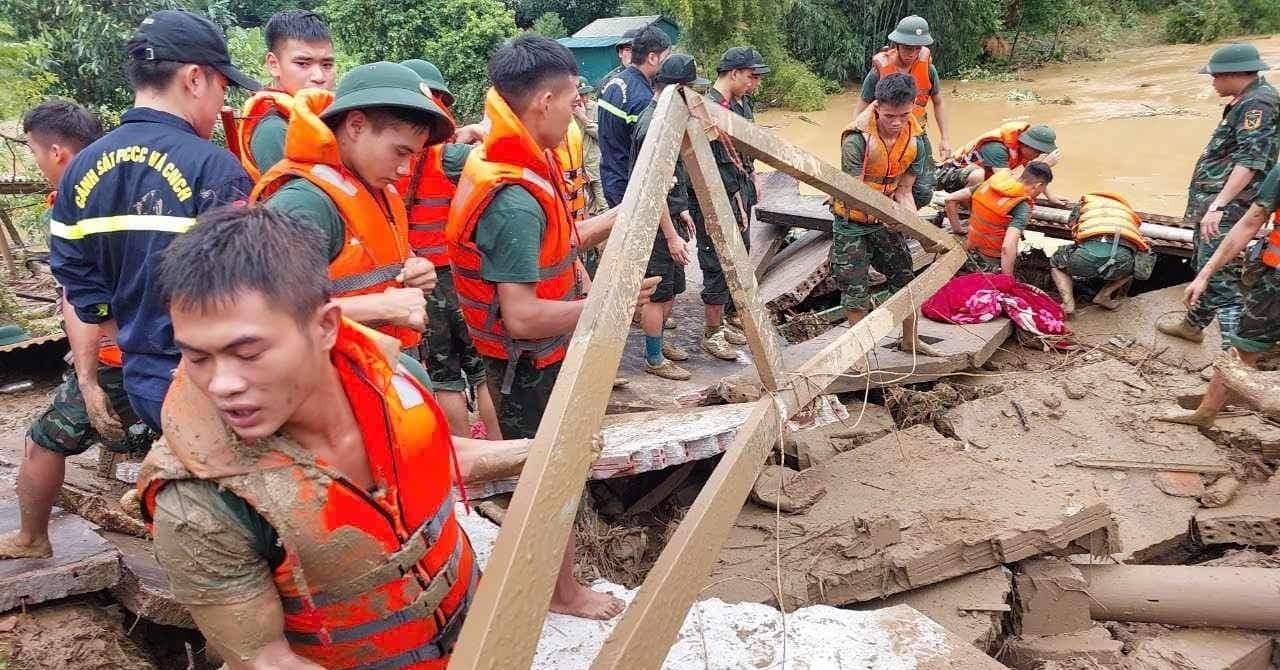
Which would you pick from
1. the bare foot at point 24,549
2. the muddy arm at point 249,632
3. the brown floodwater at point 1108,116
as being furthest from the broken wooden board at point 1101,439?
the brown floodwater at point 1108,116

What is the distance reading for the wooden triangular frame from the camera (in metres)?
1.47

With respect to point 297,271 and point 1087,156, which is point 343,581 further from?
point 1087,156

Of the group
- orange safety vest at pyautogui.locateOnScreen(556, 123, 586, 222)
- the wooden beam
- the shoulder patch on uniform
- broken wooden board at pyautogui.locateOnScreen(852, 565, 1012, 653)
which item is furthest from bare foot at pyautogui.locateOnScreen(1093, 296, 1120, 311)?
the wooden beam

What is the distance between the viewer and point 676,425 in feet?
12.3

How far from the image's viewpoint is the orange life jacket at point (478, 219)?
2.76 metres

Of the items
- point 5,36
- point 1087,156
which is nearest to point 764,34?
point 1087,156

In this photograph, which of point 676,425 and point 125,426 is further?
point 676,425

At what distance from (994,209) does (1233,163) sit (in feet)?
5.17

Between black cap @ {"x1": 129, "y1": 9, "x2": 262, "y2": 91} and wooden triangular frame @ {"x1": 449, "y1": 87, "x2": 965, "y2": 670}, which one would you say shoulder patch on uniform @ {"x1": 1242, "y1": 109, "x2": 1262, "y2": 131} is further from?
black cap @ {"x1": 129, "y1": 9, "x2": 262, "y2": 91}

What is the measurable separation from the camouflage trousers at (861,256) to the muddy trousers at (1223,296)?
1.97 metres

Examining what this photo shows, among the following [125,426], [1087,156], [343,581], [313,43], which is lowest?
[1087,156]

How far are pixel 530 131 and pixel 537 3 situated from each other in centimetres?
2087

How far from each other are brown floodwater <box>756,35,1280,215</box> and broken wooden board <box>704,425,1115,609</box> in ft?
29.1

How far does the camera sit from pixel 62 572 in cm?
260
